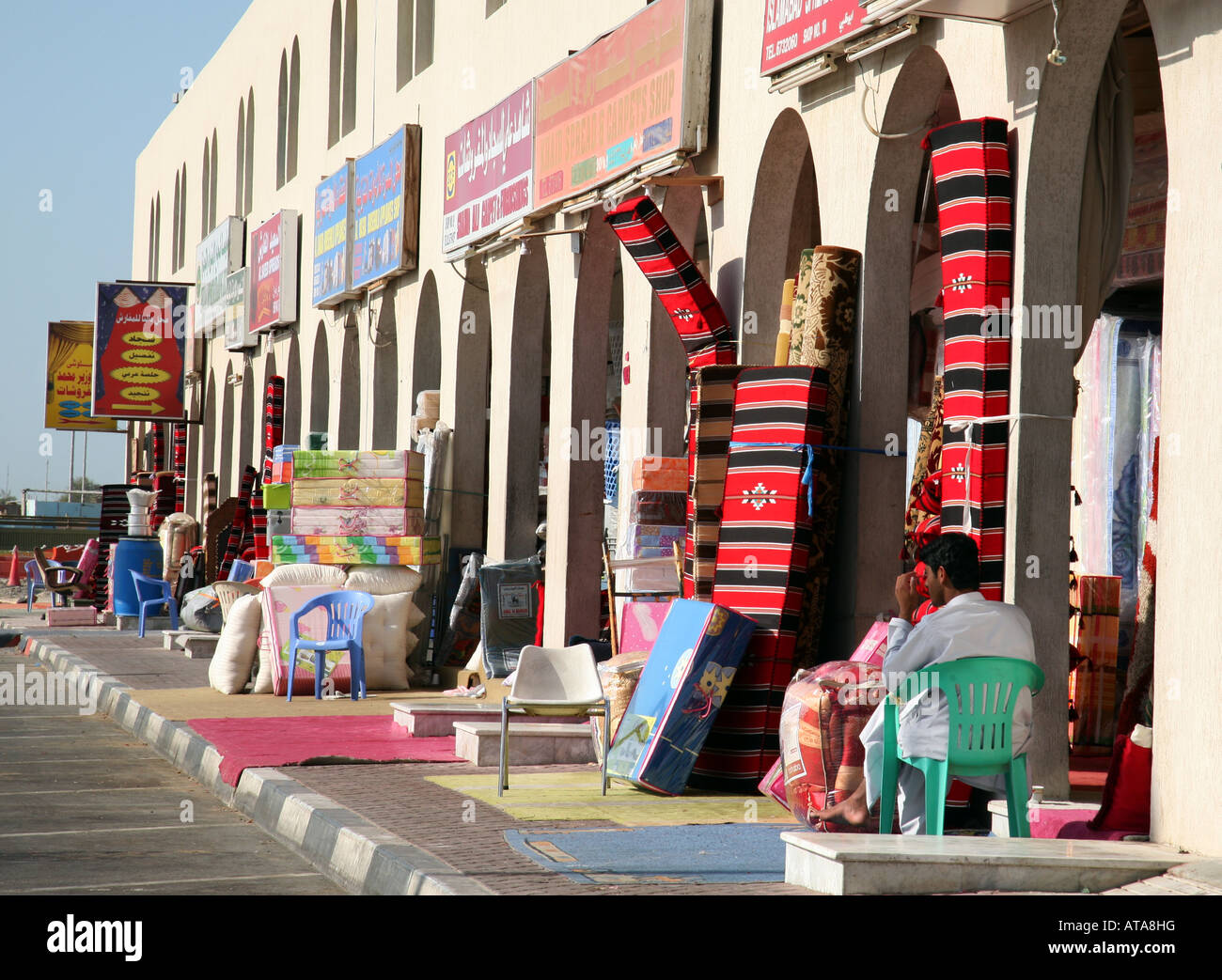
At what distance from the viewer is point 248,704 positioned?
1302 centimetres

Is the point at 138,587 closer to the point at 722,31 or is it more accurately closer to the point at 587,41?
the point at 587,41

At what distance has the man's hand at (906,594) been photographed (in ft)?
21.5

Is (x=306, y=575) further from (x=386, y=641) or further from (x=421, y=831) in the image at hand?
(x=421, y=831)

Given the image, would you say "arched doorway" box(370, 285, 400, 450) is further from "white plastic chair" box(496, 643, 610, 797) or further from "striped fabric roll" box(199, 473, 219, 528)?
"white plastic chair" box(496, 643, 610, 797)

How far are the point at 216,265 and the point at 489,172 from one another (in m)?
15.2

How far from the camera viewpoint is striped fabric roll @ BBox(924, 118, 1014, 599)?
728cm

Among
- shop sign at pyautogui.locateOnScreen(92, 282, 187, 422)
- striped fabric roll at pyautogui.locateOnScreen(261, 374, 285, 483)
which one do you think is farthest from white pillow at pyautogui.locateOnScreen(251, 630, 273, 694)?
shop sign at pyautogui.locateOnScreen(92, 282, 187, 422)

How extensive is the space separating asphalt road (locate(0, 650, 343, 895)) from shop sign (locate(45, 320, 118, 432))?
32.9 m

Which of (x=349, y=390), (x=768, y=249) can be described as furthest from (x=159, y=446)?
(x=768, y=249)

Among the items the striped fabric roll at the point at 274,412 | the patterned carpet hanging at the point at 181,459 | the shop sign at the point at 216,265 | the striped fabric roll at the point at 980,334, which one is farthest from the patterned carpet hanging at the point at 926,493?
the patterned carpet hanging at the point at 181,459

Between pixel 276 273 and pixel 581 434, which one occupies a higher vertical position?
pixel 276 273

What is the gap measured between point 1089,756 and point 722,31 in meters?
5.20
